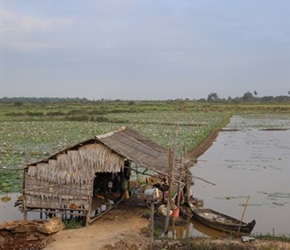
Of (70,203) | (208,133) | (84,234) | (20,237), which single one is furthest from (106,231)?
(208,133)

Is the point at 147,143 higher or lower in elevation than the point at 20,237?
higher

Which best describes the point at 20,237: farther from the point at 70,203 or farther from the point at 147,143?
the point at 147,143

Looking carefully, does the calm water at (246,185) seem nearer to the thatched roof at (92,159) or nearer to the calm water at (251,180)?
the calm water at (251,180)

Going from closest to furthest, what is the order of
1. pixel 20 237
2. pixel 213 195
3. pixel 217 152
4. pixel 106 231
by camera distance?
pixel 20 237, pixel 106 231, pixel 213 195, pixel 217 152

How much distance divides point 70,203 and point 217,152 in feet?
64.6

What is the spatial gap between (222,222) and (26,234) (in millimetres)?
6078

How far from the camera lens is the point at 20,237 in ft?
33.6

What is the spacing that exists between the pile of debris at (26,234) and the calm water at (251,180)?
6.41 metres

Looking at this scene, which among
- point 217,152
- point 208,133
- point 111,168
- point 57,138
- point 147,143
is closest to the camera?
point 111,168

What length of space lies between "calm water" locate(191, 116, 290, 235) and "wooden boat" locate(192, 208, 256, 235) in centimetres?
94

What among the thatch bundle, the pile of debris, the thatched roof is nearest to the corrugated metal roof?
the thatched roof

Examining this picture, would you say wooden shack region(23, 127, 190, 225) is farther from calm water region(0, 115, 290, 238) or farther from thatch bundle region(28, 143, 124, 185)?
calm water region(0, 115, 290, 238)

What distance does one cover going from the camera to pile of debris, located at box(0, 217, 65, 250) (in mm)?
9867

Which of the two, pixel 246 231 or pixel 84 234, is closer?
pixel 84 234
